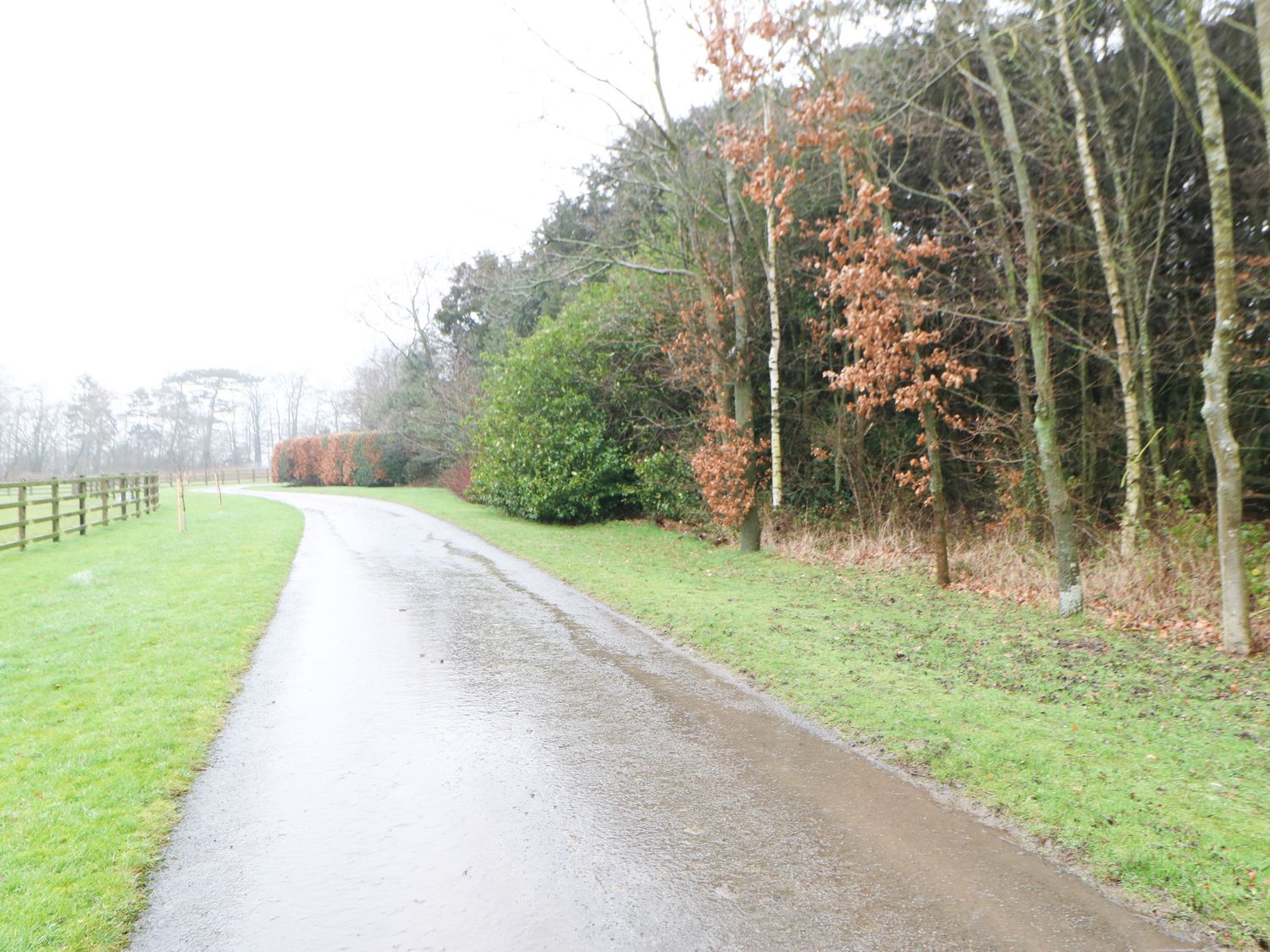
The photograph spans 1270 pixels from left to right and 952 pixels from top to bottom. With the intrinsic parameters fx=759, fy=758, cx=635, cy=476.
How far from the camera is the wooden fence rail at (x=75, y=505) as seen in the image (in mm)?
15008

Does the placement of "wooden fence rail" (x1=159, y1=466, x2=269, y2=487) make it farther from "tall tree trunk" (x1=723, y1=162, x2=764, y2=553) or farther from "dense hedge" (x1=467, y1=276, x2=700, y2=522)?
"tall tree trunk" (x1=723, y1=162, x2=764, y2=553)

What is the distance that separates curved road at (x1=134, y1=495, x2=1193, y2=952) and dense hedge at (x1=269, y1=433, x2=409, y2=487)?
37098 mm

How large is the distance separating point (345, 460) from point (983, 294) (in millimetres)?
39691

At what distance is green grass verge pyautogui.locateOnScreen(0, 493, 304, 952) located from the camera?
3.17 m

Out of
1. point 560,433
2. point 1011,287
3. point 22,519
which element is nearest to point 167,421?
point 22,519

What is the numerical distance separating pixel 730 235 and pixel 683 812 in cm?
1170

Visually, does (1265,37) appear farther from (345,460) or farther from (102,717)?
(345,460)

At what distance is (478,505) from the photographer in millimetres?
27250

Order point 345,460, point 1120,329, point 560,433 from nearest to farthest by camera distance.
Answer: point 1120,329
point 560,433
point 345,460

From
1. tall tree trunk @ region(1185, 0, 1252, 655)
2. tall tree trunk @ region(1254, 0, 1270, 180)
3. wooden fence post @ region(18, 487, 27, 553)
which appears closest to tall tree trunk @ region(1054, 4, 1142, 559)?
tall tree trunk @ region(1185, 0, 1252, 655)

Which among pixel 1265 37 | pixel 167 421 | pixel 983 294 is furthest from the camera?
pixel 167 421

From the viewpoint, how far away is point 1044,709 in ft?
17.7

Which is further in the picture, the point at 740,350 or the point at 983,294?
the point at 740,350

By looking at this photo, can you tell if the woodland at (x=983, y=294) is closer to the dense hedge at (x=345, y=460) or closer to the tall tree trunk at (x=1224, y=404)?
the tall tree trunk at (x=1224, y=404)
